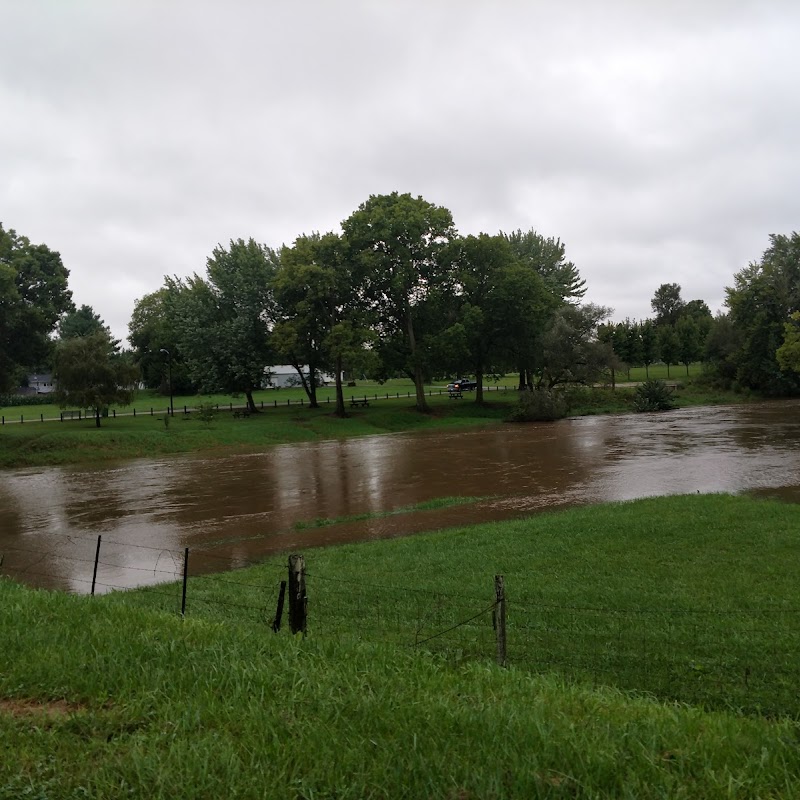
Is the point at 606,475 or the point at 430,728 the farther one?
the point at 606,475

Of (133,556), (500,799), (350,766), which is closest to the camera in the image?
(500,799)

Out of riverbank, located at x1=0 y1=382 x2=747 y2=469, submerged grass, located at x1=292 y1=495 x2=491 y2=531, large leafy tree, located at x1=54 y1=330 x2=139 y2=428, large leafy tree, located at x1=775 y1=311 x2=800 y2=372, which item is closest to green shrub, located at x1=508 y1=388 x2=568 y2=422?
riverbank, located at x1=0 y1=382 x2=747 y2=469

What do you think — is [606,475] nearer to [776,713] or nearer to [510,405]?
[776,713]

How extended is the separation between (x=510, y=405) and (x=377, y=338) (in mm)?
13870

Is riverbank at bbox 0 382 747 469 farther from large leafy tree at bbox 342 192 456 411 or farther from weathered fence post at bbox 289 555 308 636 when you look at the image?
weathered fence post at bbox 289 555 308 636

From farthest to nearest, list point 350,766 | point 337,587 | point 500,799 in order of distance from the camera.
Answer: point 337,587
point 350,766
point 500,799

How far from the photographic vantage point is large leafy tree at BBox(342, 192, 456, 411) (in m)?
52.1

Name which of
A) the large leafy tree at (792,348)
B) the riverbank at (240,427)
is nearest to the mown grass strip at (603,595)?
the riverbank at (240,427)

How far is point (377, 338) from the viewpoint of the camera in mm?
52750

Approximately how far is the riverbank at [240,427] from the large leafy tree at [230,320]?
3359mm

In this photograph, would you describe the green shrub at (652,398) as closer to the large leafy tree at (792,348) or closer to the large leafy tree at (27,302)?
the large leafy tree at (792,348)

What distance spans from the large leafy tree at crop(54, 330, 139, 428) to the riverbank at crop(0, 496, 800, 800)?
35289 millimetres

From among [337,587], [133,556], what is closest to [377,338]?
[133,556]

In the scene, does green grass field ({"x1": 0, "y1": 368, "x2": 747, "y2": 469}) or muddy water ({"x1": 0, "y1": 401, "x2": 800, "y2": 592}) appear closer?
muddy water ({"x1": 0, "y1": 401, "x2": 800, "y2": 592})
